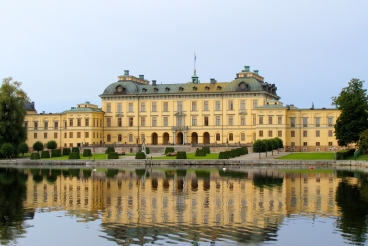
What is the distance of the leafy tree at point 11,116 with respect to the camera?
68.1m

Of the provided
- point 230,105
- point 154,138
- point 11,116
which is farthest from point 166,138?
point 11,116

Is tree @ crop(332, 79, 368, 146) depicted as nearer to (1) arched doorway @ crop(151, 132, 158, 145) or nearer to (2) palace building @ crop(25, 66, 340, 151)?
(2) palace building @ crop(25, 66, 340, 151)

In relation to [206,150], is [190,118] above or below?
above

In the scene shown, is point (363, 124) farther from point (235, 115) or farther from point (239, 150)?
point (235, 115)

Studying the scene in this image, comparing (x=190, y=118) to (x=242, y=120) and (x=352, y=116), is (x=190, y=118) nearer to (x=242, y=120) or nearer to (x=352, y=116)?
(x=242, y=120)

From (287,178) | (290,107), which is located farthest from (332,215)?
(290,107)

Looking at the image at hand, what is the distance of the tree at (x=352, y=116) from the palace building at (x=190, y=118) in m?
17.9

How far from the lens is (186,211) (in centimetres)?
2630

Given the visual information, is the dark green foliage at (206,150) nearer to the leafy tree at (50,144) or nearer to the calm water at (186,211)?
the leafy tree at (50,144)

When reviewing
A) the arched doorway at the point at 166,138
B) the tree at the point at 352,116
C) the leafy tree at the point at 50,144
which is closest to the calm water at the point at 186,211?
the tree at the point at 352,116

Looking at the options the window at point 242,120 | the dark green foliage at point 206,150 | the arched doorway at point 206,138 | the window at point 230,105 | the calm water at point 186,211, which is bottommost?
the calm water at point 186,211

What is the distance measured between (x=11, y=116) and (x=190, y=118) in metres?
29.2

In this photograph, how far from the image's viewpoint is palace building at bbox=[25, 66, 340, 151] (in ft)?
265

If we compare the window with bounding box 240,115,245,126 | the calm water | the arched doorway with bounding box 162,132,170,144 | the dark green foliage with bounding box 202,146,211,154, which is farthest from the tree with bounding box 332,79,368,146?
the arched doorway with bounding box 162,132,170,144
